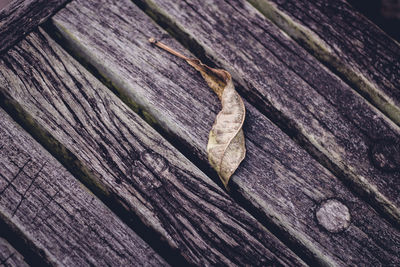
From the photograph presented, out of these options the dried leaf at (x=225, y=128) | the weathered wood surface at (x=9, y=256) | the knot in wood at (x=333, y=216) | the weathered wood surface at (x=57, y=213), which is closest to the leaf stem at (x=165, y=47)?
the dried leaf at (x=225, y=128)

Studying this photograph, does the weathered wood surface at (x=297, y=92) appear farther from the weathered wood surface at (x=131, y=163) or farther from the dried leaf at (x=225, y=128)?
the weathered wood surface at (x=131, y=163)

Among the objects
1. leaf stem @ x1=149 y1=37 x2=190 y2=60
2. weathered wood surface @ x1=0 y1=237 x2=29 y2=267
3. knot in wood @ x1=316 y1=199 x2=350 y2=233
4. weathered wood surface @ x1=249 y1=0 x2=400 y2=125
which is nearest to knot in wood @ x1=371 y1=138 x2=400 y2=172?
weathered wood surface @ x1=249 y1=0 x2=400 y2=125

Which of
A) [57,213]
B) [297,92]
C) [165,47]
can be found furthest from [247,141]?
[57,213]

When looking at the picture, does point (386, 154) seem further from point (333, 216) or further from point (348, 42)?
point (348, 42)

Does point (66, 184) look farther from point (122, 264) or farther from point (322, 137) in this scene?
point (322, 137)

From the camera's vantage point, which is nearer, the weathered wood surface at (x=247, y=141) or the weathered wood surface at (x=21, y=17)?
the weathered wood surface at (x=247, y=141)

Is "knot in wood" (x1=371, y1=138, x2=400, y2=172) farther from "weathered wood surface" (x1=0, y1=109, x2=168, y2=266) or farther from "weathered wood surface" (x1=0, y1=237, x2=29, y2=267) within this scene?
"weathered wood surface" (x1=0, y1=237, x2=29, y2=267)

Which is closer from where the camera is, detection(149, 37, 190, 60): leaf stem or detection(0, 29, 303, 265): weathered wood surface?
detection(0, 29, 303, 265): weathered wood surface
